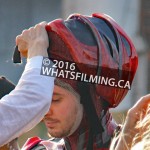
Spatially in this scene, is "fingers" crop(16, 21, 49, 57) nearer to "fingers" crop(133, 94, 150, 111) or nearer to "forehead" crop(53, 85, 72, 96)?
"forehead" crop(53, 85, 72, 96)

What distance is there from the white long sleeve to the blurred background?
7454 millimetres

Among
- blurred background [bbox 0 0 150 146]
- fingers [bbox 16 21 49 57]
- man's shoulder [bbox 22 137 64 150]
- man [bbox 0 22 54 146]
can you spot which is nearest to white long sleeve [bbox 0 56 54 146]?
man [bbox 0 22 54 146]

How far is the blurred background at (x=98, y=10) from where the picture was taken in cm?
1180

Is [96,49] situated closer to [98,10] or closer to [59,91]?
[59,91]

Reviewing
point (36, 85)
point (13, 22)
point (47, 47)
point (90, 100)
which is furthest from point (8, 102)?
point (13, 22)

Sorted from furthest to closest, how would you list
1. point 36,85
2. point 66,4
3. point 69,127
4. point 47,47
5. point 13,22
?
point 66,4
point 13,22
point 69,127
point 47,47
point 36,85

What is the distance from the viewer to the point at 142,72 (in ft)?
42.0

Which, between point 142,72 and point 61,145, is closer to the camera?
point 61,145

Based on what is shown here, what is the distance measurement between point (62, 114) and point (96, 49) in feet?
1.04

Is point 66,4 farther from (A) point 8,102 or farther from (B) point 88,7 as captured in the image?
(A) point 8,102

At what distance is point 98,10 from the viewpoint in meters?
12.8

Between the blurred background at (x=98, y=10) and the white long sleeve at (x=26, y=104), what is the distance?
24.5 feet

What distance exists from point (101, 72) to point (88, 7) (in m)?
8.81

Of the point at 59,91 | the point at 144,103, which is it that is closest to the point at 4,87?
the point at 59,91
